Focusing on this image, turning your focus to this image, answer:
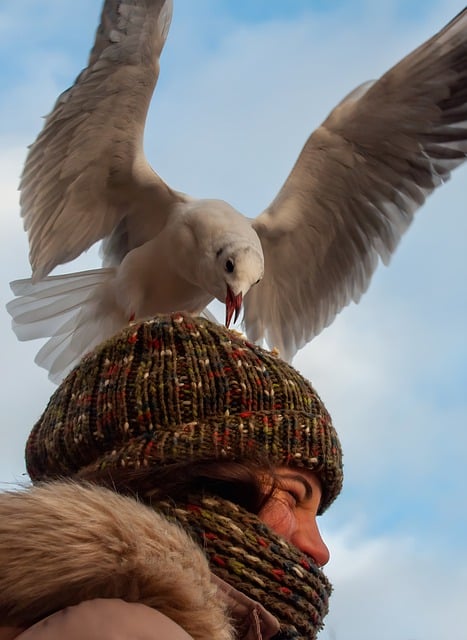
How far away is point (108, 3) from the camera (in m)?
3.78

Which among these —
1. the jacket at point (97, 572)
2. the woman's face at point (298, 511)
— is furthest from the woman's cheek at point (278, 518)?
the jacket at point (97, 572)

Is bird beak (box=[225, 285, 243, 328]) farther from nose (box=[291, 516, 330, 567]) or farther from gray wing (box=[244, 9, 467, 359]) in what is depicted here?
nose (box=[291, 516, 330, 567])

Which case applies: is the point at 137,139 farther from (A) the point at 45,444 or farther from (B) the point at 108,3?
(A) the point at 45,444

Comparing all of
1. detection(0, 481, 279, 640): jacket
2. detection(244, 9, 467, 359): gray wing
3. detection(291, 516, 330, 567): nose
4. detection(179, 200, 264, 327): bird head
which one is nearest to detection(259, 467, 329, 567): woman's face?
detection(291, 516, 330, 567): nose

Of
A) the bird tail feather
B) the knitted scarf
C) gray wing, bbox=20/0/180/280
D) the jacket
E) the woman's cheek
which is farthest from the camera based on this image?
the bird tail feather

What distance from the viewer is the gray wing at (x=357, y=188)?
407 cm

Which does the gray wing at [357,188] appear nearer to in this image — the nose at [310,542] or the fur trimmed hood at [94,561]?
the nose at [310,542]

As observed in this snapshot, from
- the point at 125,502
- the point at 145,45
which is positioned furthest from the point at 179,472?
the point at 145,45

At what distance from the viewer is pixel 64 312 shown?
166 inches

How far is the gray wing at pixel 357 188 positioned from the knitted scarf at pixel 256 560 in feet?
9.79

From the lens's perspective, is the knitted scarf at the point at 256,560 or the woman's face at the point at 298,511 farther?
the woman's face at the point at 298,511

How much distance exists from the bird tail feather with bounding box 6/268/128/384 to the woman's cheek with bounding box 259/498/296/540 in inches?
109

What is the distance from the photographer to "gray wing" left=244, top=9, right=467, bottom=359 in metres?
4.07

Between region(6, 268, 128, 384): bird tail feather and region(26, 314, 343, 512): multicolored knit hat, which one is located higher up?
region(6, 268, 128, 384): bird tail feather
